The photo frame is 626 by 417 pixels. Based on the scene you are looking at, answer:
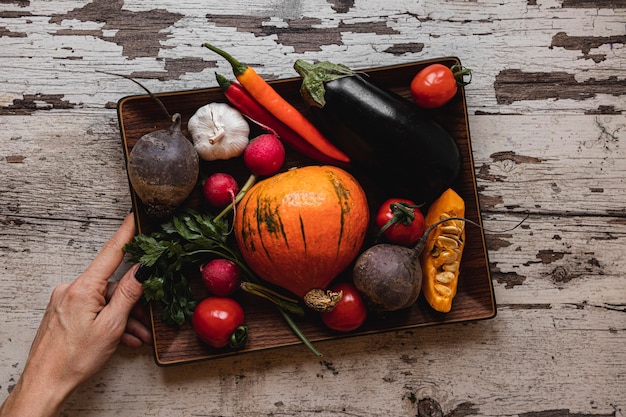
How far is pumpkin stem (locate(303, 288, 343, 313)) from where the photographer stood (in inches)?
51.1

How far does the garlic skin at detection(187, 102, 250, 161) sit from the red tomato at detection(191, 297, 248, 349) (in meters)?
0.36

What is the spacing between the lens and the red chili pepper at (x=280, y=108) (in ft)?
4.39

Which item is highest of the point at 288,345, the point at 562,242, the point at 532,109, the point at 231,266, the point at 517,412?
the point at 532,109

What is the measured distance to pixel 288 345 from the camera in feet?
4.55

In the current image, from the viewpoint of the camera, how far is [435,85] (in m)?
1.32

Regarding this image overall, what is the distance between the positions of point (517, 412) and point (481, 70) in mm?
942

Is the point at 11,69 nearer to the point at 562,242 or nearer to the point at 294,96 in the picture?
the point at 294,96

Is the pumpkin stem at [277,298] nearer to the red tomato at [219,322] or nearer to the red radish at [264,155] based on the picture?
the red tomato at [219,322]

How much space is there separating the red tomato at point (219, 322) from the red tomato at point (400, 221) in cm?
41

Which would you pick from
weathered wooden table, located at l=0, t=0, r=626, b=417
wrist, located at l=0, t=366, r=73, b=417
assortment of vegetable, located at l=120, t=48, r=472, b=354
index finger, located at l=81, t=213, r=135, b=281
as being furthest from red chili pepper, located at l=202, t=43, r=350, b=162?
wrist, located at l=0, t=366, r=73, b=417

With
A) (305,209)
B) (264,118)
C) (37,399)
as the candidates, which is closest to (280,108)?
(264,118)

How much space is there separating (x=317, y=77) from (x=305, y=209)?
327 millimetres

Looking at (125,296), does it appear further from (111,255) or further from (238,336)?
(238,336)

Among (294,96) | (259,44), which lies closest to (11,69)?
(259,44)
